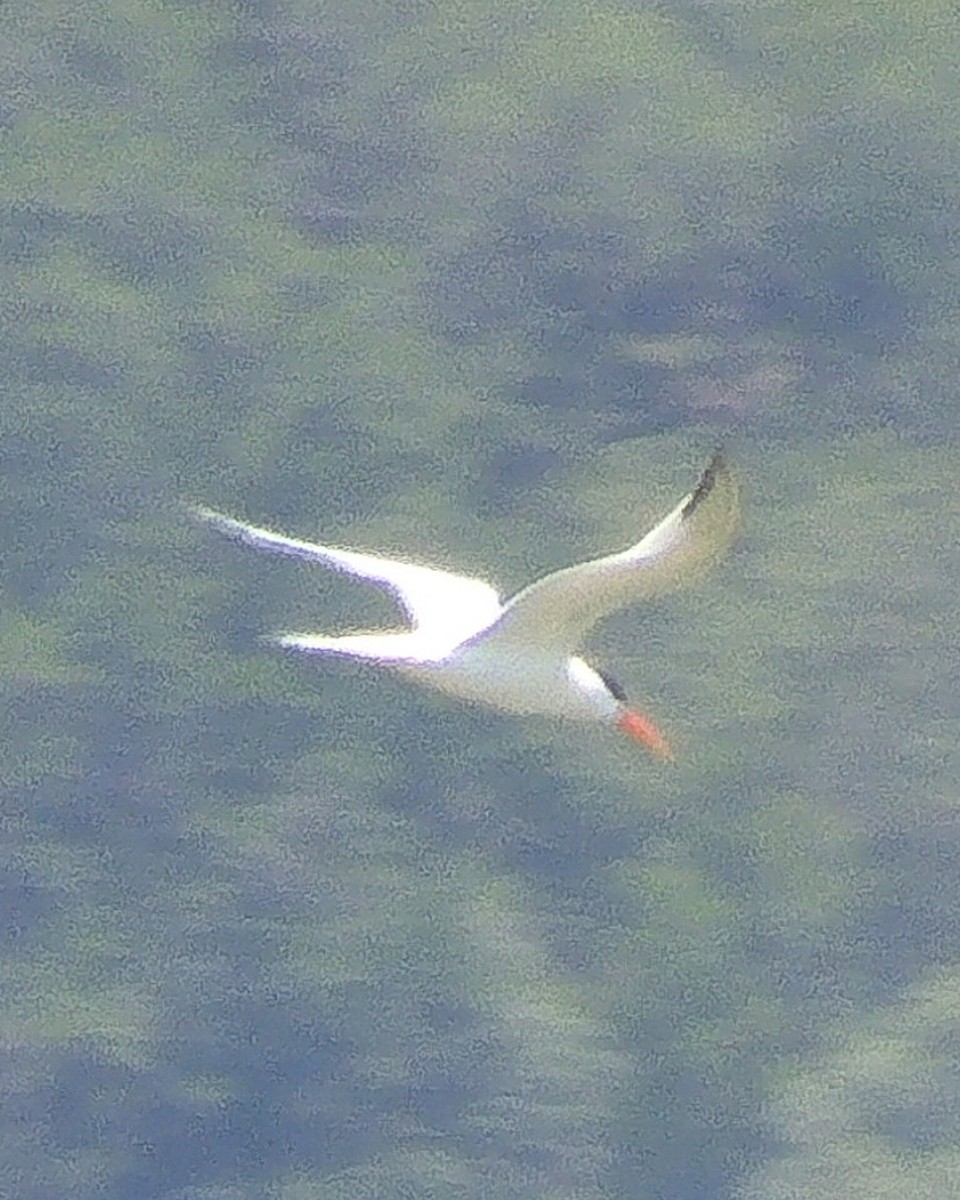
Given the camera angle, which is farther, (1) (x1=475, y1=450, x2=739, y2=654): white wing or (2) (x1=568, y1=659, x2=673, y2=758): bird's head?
(2) (x1=568, y1=659, x2=673, y2=758): bird's head

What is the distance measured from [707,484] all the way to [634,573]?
0.15m

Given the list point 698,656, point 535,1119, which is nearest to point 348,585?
point 698,656

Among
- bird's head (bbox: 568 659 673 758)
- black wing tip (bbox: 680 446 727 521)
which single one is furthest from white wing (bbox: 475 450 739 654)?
A: bird's head (bbox: 568 659 673 758)

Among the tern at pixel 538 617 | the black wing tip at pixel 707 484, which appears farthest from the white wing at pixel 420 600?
the black wing tip at pixel 707 484

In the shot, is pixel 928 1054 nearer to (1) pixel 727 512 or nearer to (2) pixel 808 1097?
(2) pixel 808 1097

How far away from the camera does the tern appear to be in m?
1.67

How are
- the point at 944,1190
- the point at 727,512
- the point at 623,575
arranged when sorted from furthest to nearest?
1. the point at 944,1190
2. the point at 623,575
3. the point at 727,512

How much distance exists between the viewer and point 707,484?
1642 millimetres

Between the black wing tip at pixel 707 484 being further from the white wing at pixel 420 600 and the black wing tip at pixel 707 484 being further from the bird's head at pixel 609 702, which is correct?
the bird's head at pixel 609 702

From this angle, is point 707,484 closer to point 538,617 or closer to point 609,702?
point 538,617

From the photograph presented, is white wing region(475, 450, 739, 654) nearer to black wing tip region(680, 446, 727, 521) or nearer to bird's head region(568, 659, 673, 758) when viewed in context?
black wing tip region(680, 446, 727, 521)

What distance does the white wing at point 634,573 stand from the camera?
1649mm

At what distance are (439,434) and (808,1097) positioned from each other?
2.61 ft

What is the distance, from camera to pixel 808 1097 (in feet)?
9.39
